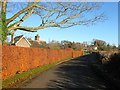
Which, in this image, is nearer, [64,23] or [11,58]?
[11,58]

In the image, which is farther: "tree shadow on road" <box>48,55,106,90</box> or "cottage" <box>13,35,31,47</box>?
"cottage" <box>13,35,31,47</box>

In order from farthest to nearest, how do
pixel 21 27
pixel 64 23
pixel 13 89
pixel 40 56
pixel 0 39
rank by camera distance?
pixel 40 56 < pixel 64 23 < pixel 21 27 < pixel 0 39 < pixel 13 89

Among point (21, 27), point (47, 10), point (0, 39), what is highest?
point (47, 10)

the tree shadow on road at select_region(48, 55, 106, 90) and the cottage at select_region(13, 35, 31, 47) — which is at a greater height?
the cottage at select_region(13, 35, 31, 47)

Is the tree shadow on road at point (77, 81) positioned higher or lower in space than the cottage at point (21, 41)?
lower

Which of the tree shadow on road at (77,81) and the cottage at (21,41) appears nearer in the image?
the tree shadow on road at (77,81)

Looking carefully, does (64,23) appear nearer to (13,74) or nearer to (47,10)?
(47,10)

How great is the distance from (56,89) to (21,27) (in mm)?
13804

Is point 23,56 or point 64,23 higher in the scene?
point 64,23

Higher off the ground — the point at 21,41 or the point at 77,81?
the point at 21,41

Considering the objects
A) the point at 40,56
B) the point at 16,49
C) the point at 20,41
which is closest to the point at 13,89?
the point at 16,49

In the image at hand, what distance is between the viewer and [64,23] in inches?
1047

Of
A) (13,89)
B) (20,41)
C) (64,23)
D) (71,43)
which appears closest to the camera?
(13,89)

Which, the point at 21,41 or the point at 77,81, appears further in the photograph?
the point at 21,41
